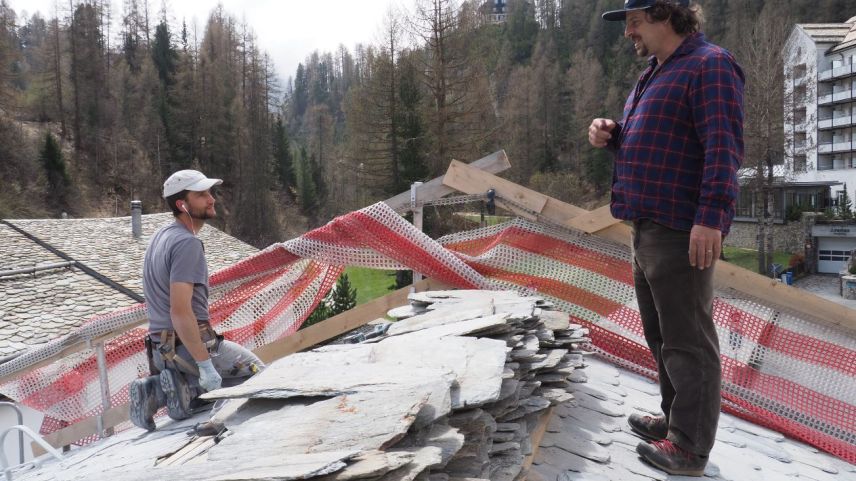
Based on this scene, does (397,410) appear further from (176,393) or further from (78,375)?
(78,375)

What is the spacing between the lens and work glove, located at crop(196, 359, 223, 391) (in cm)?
356

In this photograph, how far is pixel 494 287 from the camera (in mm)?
4605

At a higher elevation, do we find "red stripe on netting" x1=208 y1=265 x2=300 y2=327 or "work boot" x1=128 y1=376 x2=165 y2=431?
"red stripe on netting" x1=208 y1=265 x2=300 y2=327

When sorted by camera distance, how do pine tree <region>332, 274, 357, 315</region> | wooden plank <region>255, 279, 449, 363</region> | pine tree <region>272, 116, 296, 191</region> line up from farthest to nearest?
pine tree <region>272, 116, 296, 191</region>, pine tree <region>332, 274, 357, 315</region>, wooden plank <region>255, 279, 449, 363</region>

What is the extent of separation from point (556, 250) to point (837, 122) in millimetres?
52072

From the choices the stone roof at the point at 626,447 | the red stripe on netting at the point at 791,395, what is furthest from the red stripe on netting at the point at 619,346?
the red stripe on netting at the point at 791,395

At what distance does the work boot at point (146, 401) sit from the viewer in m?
3.58

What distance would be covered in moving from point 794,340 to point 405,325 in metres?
2.43

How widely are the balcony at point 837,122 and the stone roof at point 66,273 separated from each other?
42.9 metres

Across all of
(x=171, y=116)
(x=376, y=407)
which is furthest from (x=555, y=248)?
(x=171, y=116)

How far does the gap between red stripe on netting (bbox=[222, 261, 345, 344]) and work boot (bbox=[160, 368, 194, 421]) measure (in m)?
1.19

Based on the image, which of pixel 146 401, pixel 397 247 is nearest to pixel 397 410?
pixel 146 401

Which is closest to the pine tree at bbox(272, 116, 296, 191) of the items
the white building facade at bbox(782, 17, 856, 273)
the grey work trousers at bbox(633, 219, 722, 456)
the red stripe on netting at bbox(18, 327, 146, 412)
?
the white building facade at bbox(782, 17, 856, 273)

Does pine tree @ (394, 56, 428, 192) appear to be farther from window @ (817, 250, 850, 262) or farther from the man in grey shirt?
the man in grey shirt
